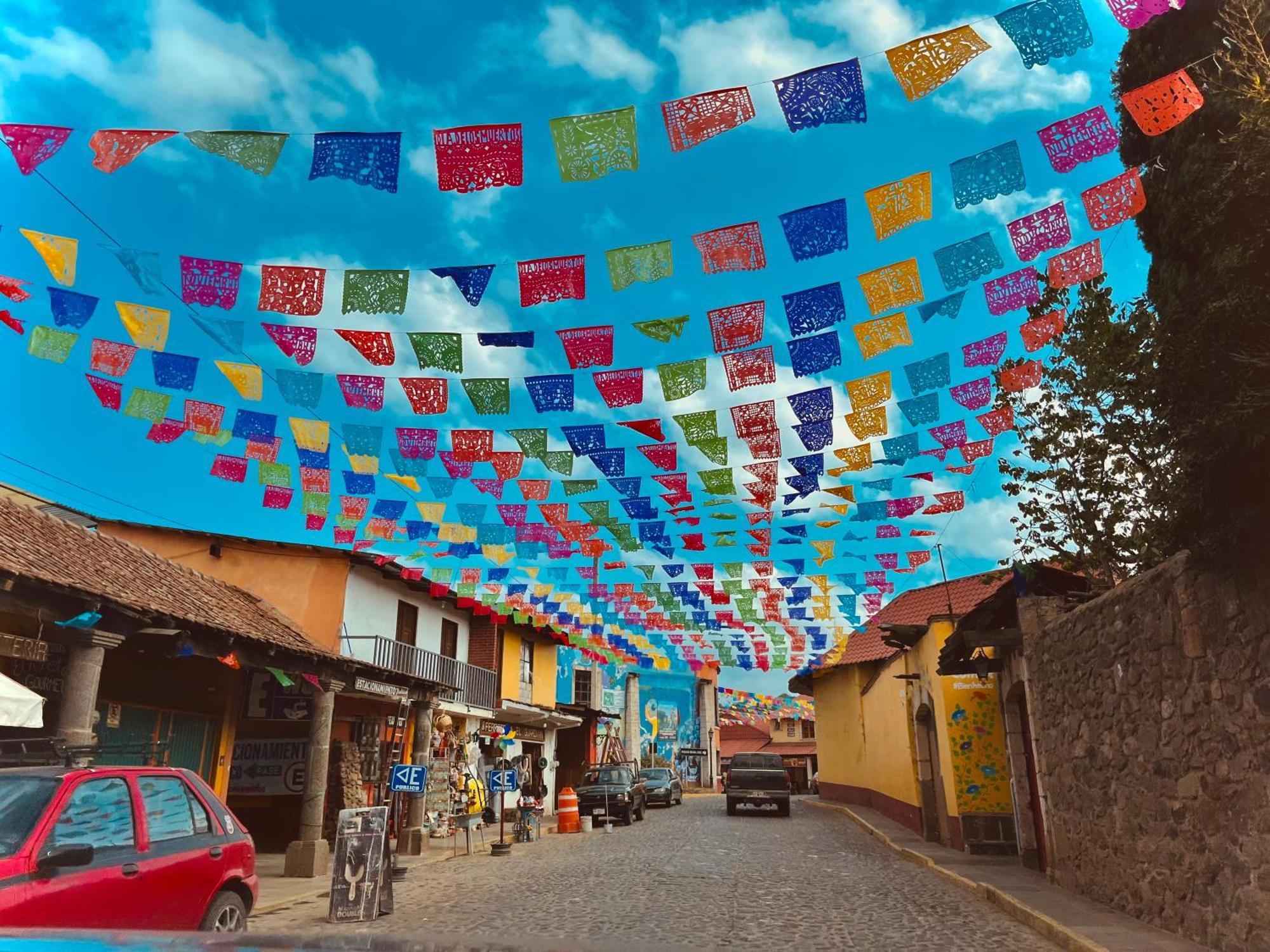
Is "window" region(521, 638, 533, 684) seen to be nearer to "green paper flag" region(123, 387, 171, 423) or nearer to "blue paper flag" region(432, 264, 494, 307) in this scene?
"green paper flag" region(123, 387, 171, 423)

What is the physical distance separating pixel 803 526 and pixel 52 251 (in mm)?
11263

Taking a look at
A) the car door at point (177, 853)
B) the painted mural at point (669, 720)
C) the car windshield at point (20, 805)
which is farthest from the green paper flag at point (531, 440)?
the painted mural at point (669, 720)

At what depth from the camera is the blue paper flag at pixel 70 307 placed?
802 cm

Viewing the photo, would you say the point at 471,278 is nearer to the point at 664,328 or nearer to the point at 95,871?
the point at 664,328

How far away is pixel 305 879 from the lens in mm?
11547

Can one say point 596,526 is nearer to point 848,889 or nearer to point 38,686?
point 848,889

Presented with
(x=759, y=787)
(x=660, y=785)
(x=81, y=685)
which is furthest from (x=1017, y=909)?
(x=660, y=785)

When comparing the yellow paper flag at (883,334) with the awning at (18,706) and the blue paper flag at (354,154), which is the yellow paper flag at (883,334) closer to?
the blue paper flag at (354,154)

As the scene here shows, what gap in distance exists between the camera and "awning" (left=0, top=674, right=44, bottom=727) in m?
6.60

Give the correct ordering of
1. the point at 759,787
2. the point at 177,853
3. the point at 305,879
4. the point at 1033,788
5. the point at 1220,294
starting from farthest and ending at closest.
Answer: the point at 759,787 < the point at 1033,788 < the point at 305,879 < the point at 1220,294 < the point at 177,853

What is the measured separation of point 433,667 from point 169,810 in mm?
16535

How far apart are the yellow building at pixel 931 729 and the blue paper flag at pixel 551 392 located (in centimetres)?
677

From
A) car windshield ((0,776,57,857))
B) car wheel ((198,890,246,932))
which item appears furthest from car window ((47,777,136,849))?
car wheel ((198,890,246,932))

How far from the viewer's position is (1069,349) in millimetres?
10484
